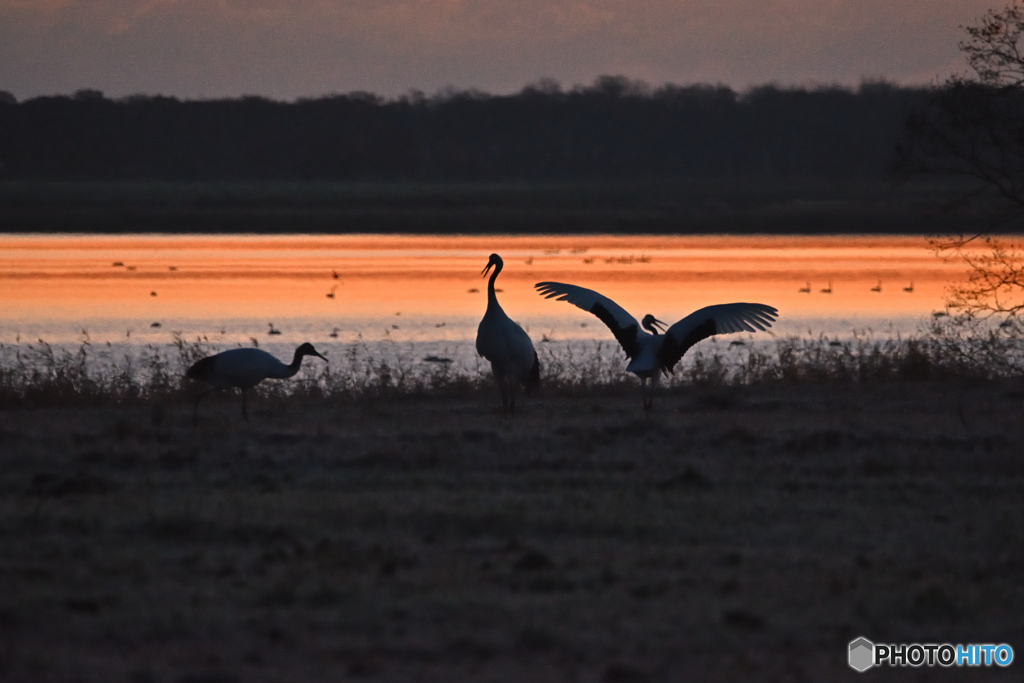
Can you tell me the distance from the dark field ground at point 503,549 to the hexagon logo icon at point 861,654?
0.20 ft

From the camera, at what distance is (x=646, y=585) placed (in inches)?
257

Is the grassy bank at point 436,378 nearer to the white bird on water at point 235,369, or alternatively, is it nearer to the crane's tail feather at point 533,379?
the crane's tail feather at point 533,379

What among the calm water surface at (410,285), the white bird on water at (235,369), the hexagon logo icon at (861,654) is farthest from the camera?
the calm water surface at (410,285)

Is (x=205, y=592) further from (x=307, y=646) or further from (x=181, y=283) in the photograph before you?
(x=181, y=283)

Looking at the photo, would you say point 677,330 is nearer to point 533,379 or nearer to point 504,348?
point 533,379

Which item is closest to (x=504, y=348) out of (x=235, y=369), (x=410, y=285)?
(x=235, y=369)

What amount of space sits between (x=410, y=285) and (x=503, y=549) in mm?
27717

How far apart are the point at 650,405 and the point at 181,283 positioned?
2280 centimetres

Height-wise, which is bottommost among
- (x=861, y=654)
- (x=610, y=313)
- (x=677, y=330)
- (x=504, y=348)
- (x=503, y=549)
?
(x=861, y=654)

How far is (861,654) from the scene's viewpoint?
5539mm

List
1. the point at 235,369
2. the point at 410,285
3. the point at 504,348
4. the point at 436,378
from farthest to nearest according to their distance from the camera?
the point at 410,285 < the point at 436,378 < the point at 504,348 < the point at 235,369

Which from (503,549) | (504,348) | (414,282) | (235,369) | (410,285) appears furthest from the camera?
(414,282)

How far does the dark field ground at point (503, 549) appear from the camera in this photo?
5.58m

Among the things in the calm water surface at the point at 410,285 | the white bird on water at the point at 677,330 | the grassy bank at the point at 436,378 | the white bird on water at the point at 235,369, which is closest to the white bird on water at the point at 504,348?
the white bird on water at the point at 677,330
